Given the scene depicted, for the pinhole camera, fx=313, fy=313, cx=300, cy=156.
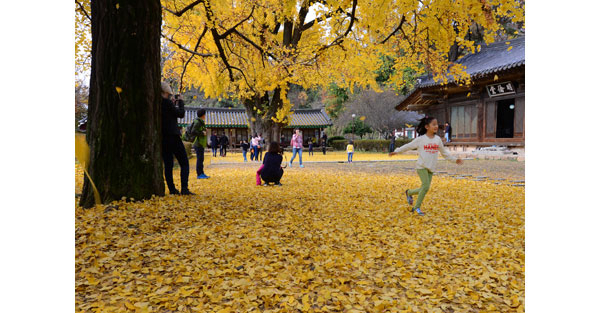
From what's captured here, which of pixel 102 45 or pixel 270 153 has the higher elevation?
pixel 102 45

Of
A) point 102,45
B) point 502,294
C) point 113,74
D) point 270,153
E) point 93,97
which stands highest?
point 102,45

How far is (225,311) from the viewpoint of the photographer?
6.16 feet

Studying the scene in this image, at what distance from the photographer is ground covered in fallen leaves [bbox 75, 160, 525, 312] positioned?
6.72 feet

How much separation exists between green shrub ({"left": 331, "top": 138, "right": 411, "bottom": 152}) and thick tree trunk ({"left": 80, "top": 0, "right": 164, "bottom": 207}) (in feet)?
79.9

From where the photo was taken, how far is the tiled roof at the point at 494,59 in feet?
39.9

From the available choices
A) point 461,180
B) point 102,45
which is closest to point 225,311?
point 102,45

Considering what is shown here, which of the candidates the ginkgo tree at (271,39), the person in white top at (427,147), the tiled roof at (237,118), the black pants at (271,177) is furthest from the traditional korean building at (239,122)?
the person in white top at (427,147)

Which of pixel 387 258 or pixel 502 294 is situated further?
pixel 387 258

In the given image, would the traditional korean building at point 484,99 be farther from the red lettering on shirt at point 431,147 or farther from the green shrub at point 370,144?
the red lettering on shirt at point 431,147

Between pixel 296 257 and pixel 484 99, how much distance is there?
15.2 metres

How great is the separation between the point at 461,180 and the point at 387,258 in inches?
228

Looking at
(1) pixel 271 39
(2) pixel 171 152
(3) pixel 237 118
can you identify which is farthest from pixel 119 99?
(3) pixel 237 118

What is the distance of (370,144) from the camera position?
29.1 m

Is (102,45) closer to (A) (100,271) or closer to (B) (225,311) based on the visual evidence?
(A) (100,271)
